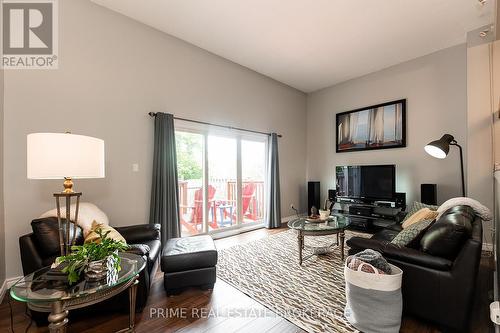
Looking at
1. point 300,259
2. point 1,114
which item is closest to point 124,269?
point 300,259

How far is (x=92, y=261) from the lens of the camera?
1316mm

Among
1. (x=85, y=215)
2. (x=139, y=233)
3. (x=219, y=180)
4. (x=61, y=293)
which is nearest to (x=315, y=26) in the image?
(x=219, y=180)

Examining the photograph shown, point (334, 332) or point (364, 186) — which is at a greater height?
point (364, 186)

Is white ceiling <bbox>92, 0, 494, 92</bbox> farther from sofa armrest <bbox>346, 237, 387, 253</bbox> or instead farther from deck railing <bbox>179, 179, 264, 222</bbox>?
sofa armrest <bbox>346, 237, 387, 253</bbox>

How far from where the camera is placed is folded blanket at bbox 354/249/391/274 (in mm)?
1583

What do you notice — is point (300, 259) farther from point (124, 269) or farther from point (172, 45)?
point (172, 45)

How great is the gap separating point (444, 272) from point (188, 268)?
6.67ft

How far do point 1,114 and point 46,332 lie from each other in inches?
81.9

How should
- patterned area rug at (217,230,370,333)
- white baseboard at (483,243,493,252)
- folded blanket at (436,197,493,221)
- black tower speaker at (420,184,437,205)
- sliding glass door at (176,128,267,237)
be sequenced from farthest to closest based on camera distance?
sliding glass door at (176,128,267,237) → black tower speaker at (420,184,437,205) → white baseboard at (483,243,493,252) → folded blanket at (436,197,493,221) → patterned area rug at (217,230,370,333)

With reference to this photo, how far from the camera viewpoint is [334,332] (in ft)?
5.19

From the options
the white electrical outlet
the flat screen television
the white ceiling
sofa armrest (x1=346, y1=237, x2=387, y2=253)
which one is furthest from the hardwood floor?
the white ceiling

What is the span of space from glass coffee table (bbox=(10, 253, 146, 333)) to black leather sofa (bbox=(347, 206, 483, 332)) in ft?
6.42

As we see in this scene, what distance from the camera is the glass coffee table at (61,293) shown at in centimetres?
108

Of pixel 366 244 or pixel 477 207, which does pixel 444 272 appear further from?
pixel 477 207
